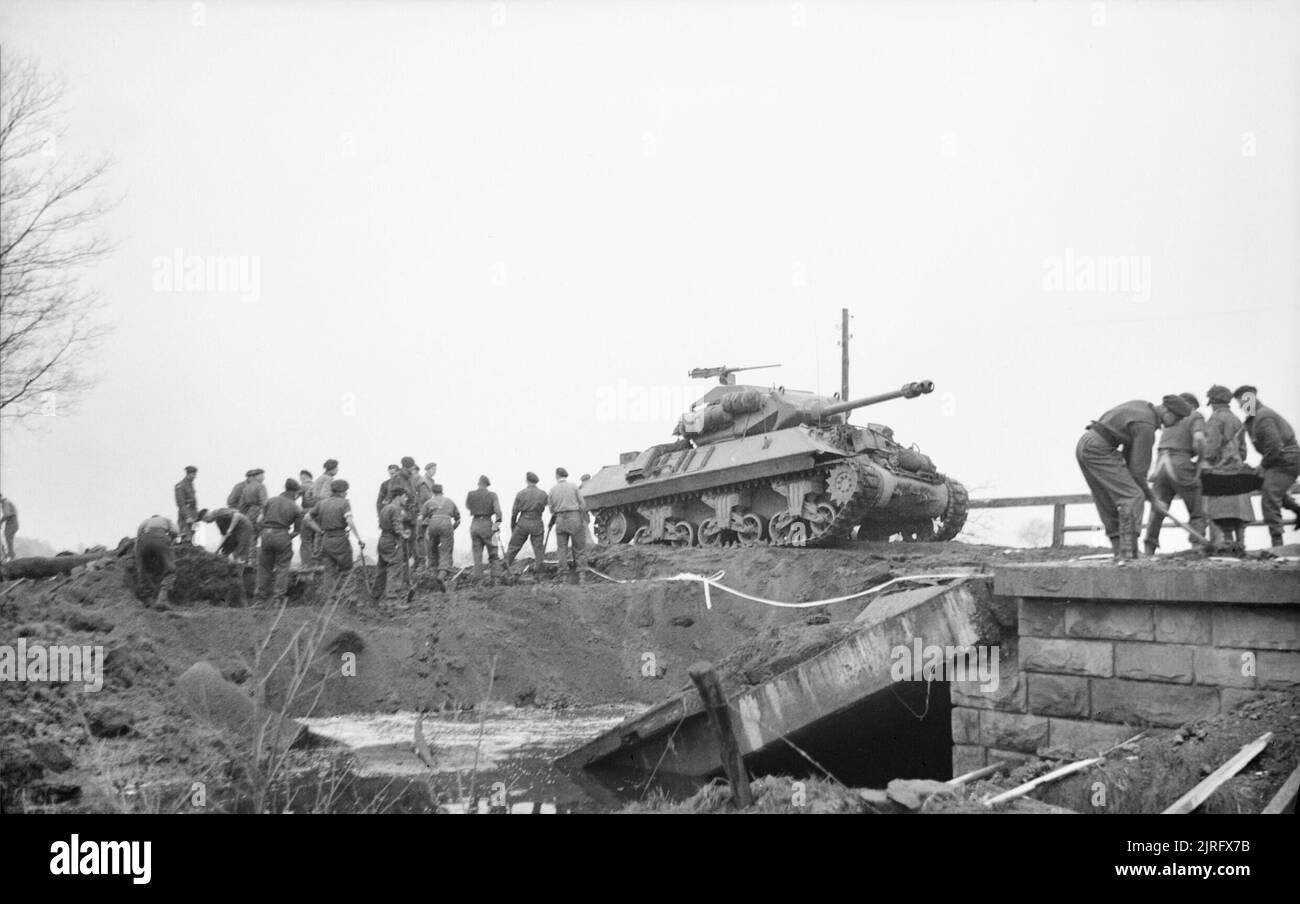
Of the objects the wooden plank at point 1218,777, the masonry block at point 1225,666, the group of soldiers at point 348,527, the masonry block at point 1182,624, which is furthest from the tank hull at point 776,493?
the wooden plank at point 1218,777

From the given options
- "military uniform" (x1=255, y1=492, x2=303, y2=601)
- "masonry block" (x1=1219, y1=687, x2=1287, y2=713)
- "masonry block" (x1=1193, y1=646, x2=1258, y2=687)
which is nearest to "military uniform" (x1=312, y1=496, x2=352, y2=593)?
"military uniform" (x1=255, y1=492, x2=303, y2=601)

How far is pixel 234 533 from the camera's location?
15.0 m

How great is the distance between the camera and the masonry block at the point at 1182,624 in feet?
21.6

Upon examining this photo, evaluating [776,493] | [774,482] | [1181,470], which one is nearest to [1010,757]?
[1181,470]

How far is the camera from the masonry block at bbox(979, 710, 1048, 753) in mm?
7281

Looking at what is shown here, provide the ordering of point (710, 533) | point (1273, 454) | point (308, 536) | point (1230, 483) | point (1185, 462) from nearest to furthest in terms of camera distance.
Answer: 1. point (1230, 483)
2. point (1185, 462)
3. point (1273, 454)
4. point (308, 536)
5. point (710, 533)

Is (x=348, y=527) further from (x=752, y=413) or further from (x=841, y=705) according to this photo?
(x=752, y=413)

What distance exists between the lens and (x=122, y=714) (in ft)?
31.2

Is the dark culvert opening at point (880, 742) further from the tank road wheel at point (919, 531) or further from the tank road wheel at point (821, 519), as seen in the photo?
the tank road wheel at point (919, 531)

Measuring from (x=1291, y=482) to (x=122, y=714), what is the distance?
1007 centimetres

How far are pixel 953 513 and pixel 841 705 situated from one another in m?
13.5

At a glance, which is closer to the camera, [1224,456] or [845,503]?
[1224,456]
